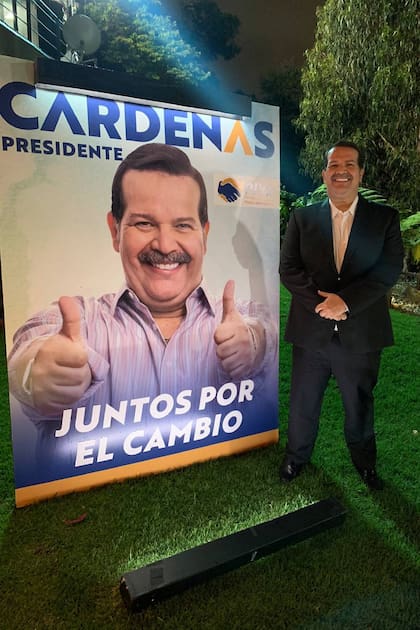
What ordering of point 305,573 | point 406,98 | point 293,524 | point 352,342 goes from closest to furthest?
point 305,573
point 293,524
point 352,342
point 406,98

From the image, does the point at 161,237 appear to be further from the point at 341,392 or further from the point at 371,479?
the point at 371,479

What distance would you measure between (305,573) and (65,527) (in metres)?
1.24

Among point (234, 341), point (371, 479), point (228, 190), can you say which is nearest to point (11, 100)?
point (228, 190)

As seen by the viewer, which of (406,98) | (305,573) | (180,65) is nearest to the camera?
(305,573)

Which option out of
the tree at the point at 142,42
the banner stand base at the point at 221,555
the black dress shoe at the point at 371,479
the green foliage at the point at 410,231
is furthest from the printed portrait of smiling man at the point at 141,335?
the tree at the point at 142,42

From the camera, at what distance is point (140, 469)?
9.60ft

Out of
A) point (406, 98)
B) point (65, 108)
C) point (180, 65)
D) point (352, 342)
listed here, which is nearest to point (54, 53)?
point (180, 65)

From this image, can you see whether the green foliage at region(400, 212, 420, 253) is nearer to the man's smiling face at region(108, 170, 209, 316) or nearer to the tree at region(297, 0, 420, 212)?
the tree at region(297, 0, 420, 212)

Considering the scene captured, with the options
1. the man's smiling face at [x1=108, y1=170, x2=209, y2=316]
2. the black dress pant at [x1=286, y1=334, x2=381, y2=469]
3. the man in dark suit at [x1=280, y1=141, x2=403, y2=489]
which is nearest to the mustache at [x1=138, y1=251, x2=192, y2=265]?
the man's smiling face at [x1=108, y1=170, x2=209, y2=316]

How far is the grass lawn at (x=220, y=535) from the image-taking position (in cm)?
196

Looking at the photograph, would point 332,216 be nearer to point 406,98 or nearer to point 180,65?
point 406,98

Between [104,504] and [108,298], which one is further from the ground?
[108,298]

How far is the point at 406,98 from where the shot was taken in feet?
29.6

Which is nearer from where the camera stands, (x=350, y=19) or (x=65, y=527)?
(x=65, y=527)
